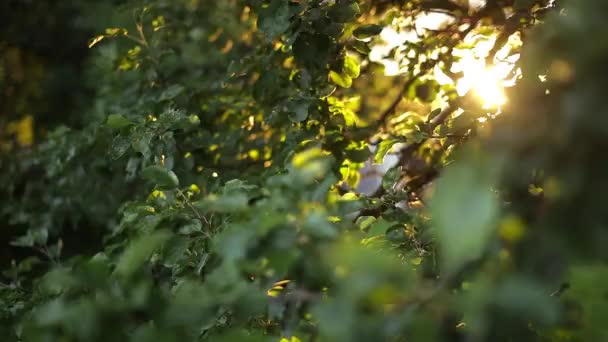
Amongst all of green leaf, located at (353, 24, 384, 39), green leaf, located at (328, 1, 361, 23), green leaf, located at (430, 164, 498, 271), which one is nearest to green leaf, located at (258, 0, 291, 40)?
green leaf, located at (328, 1, 361, 23)

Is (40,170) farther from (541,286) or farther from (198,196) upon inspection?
(541,286)

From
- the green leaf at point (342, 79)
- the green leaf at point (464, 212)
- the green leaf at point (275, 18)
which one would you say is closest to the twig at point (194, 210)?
the green leaf at point (275, 18)

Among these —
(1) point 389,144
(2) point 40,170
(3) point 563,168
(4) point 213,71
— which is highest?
(3) point 563,168

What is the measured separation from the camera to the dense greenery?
590mm

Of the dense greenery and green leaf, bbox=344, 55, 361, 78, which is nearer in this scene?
the dense greenery

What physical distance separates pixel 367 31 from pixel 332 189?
0.45m

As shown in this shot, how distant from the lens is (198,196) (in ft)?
6.24

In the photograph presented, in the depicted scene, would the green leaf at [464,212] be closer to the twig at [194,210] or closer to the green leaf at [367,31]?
the twig at [194,210]

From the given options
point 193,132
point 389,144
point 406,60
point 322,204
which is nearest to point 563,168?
point 322,204

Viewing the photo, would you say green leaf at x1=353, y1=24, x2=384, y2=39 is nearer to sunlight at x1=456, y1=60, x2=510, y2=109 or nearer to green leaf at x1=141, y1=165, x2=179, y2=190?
sunlight at x1=456, y1=60, x2=510, y2=109

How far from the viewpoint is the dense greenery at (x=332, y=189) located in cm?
59

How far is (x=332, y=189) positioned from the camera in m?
1.92

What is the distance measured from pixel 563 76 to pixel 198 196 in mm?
Result: 1390


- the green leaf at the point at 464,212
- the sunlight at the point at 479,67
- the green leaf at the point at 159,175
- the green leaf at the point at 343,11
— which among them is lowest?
the sunlight at the point at 479,67
